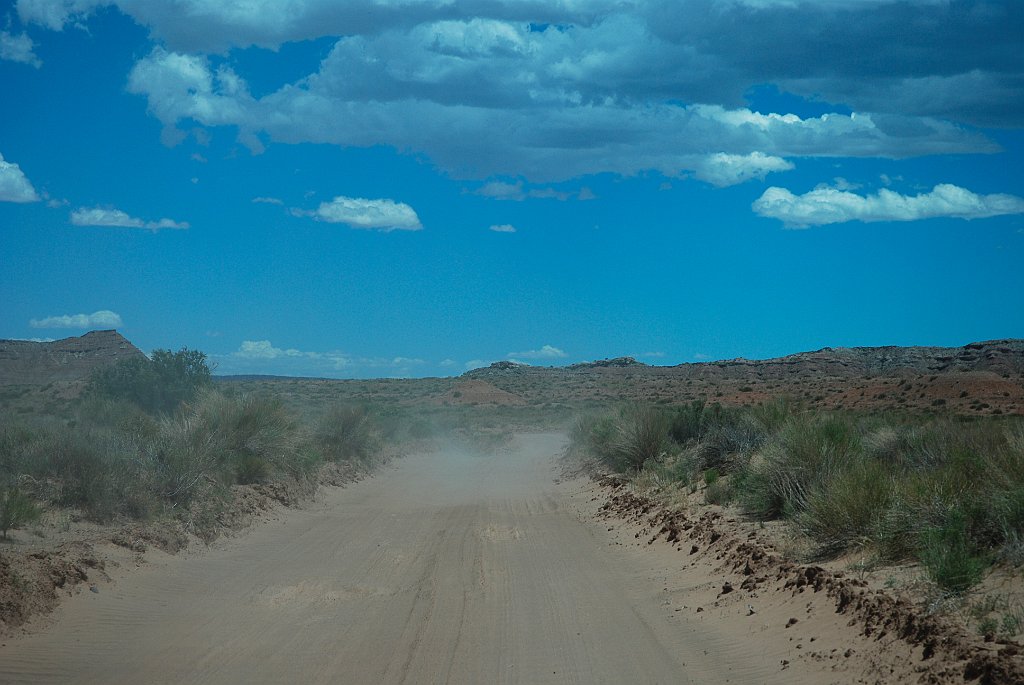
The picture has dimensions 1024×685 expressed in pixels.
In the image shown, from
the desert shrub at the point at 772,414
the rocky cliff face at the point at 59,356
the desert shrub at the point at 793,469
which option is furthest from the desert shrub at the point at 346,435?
the rocky cliff face at the point at 59,356

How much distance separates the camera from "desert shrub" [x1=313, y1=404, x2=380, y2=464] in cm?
3175

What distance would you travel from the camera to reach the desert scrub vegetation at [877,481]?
943 cm

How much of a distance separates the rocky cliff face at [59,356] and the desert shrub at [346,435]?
48.6 meters

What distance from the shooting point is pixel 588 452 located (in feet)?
108

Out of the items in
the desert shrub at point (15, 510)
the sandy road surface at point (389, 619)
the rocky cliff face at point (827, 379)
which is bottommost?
the sandy road surface at point (389, 619)

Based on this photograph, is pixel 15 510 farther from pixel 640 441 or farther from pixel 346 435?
pixel 346 435

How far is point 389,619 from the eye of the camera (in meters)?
11.1

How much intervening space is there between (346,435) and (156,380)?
447 inches

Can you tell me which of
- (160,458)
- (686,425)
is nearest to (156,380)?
(160,458)

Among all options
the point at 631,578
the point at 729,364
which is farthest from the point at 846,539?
the point at 729,364

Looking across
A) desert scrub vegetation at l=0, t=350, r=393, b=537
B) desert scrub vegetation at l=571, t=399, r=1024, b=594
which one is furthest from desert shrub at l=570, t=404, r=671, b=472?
desert scrub vegetation at l=0, t=350, r=393, b=537

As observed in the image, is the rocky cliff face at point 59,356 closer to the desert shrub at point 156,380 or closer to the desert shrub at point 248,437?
the desert shrub at point 156,380

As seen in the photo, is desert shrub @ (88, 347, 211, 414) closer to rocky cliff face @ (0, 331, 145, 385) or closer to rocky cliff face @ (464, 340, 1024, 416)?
rocky cliff face @ (464, 340, 1024, 416)

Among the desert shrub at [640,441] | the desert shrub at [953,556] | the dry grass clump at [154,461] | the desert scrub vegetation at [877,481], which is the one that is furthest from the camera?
the desert shrub at [640,441]
